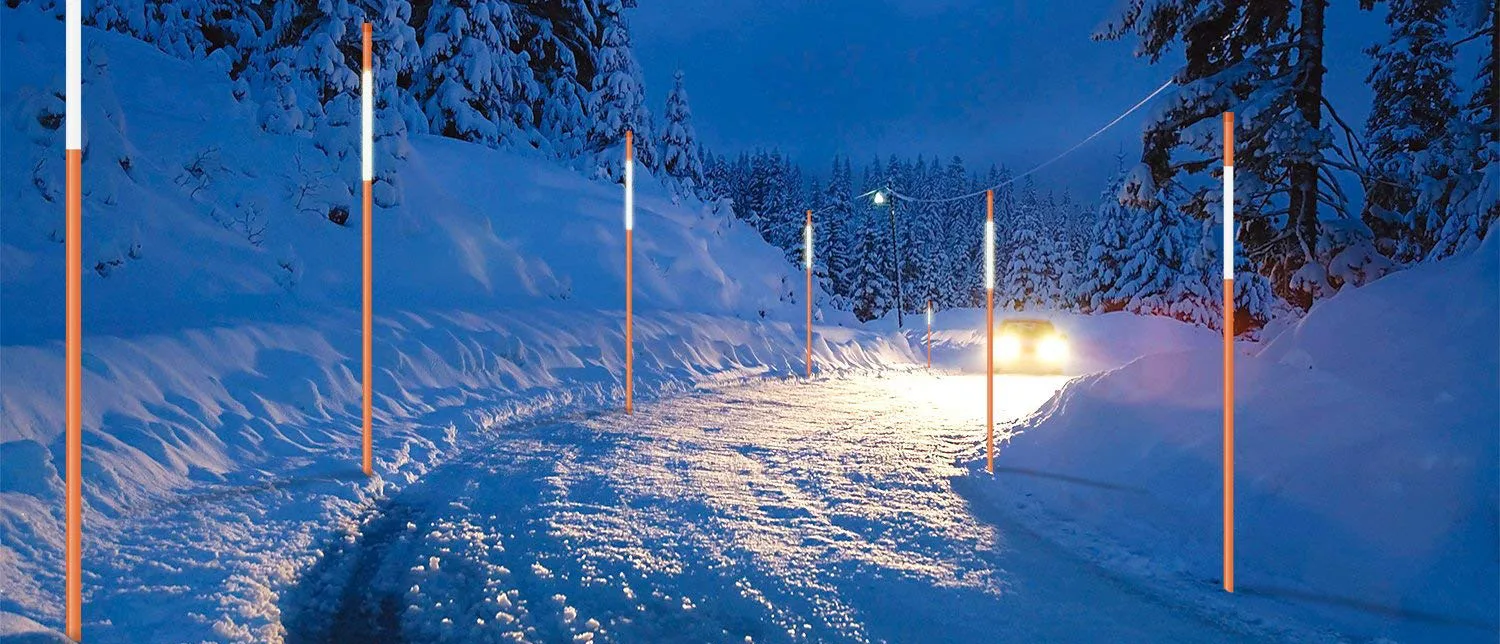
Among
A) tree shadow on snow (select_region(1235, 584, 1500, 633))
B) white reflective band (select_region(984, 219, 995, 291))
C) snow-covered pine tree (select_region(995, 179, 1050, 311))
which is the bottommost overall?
tree shadow on snow (select_region(1235, 584, 1500, 633))

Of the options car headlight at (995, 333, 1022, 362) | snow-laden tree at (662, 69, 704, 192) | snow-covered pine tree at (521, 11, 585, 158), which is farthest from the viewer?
snow-laden tree at (662, 69, 704, 192)

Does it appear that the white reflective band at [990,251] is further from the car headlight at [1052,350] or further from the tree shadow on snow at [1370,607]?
the car headlight at [1052,350]

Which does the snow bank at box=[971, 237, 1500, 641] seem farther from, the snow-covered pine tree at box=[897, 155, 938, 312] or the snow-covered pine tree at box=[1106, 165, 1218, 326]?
the snow-covered pine tree at box=[897, 155, 938, 312]

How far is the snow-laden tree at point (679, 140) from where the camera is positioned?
4016 cm

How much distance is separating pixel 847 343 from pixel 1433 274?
18.5m

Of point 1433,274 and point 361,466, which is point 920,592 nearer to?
point 361,466

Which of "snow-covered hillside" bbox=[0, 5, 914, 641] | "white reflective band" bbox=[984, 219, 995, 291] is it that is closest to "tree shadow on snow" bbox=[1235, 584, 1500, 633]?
"white reflective band" bbox=[984, 219, 995, 291]

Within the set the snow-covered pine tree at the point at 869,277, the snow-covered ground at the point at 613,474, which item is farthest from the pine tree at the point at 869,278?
the snow-covered ground at the point at 613,474

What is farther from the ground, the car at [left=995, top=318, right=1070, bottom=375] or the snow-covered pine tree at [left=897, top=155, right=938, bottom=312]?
the snow-covered pine tree at [left=897, top=155, right=938, bottom=312]

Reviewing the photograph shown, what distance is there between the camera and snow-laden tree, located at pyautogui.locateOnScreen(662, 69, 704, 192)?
4016cm

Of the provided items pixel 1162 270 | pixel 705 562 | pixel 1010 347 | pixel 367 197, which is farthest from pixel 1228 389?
pixel 1162 270

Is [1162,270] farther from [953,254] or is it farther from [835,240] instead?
[953,254]

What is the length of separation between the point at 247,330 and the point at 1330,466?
432 inches

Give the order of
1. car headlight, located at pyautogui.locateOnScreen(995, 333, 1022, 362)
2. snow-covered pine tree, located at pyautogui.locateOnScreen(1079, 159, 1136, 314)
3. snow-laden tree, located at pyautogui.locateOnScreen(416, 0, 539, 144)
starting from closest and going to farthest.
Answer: car headlight, located at pyautogui.locateOnScreen(995, 333, 1022, 362)
snow-laden tree, located at pyautogui.locateOnScreen(416, 0, 539, 144)
snow-covered pine tree, located at pyautogui.locateOnScreen(1079, 159, 1136, 314)
